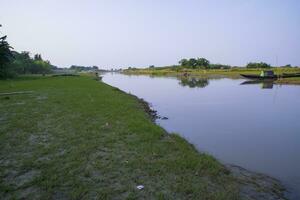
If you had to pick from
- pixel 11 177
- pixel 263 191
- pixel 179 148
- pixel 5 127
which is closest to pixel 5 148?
pixel 11 177

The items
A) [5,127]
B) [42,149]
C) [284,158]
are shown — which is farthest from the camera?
[5,127]

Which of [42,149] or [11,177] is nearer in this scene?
[11,177]

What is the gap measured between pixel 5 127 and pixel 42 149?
158 inches

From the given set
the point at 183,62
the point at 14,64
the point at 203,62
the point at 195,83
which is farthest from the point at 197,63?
the point at 14,64

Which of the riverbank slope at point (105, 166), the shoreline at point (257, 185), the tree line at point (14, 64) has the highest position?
the tree line at point (14, 64)

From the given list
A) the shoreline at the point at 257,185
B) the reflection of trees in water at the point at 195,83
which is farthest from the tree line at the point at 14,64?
the shoreline at the point at 257,185

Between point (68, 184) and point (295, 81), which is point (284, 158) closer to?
point (68, 184)

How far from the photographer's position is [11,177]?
5953mm

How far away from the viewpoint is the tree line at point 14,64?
4781cm

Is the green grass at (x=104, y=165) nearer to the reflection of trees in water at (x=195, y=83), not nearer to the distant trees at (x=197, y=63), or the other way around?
the reflection of trees in water at (x=195, y=83)

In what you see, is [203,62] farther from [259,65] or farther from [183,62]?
[259,65]

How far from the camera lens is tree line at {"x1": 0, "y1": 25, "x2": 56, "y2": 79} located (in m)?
47.8

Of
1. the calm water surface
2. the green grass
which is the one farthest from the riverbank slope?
the calm water surface

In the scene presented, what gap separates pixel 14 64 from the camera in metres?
68.4
